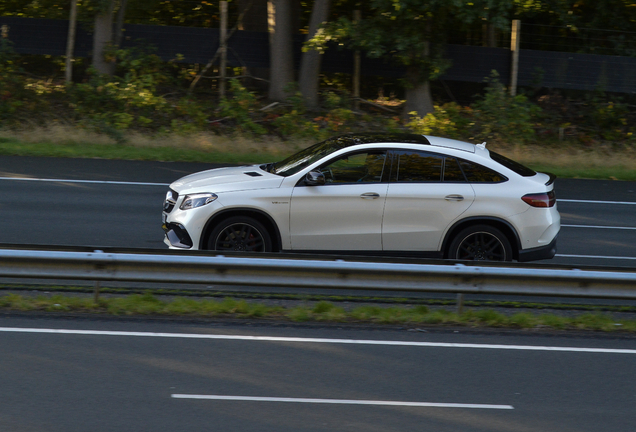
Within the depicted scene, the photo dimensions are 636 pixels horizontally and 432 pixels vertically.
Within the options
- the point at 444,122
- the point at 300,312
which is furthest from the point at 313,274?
the point at 444,122

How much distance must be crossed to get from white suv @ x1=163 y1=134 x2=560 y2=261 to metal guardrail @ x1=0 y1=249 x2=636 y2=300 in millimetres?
1247

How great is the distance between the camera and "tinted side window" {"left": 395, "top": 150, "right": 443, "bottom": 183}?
9102mm

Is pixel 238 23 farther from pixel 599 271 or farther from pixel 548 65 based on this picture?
pixel 599 271

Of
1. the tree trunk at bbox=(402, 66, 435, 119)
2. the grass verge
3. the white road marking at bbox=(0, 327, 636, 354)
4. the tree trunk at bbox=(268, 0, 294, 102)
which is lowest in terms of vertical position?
the white road marking at bbox=(0, 327, 636, 354)

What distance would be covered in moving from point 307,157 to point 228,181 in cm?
109

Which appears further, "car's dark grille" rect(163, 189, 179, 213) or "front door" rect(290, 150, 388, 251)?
"car's dark grille" rect(163, 189, 179, 213)

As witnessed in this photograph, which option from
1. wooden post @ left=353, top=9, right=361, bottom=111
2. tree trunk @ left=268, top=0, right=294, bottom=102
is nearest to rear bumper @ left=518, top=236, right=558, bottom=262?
tree trunk @ left=268, top=0, right=294, bottom=102

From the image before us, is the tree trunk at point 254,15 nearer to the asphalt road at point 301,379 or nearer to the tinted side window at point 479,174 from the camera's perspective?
the tinted side window at point 479,174

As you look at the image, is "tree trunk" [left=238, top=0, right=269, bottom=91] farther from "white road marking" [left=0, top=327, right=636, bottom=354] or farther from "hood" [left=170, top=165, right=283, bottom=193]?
"white road marking" [left=0, top=327, right=636, bottom=354]

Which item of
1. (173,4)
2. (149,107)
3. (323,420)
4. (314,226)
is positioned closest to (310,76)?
(149,107)

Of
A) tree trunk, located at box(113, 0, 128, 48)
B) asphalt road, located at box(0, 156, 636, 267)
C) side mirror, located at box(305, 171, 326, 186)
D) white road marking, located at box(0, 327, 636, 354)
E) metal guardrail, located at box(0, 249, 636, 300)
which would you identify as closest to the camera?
white road marking, located at box(0, 327, 636, 354)

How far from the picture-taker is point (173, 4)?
26828 mm

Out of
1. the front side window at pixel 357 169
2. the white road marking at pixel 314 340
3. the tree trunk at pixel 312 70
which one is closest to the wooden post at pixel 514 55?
the tree trunk at pixel 312 70

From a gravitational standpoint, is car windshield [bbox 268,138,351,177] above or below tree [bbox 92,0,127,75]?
below
